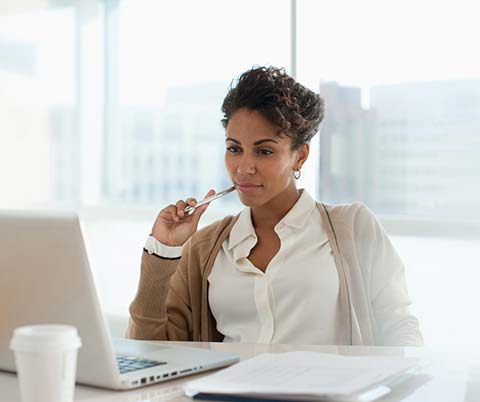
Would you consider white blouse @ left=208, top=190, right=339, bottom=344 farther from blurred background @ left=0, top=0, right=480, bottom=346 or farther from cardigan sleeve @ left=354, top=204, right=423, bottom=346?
blurred background @ left=0, top=0, right=480, bottom=346

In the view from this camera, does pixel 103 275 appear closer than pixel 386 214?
No

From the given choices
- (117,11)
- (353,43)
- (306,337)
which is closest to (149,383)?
(306,337)

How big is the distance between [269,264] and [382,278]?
0.28 m

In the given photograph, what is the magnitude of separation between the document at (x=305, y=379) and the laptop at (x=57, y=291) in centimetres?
11

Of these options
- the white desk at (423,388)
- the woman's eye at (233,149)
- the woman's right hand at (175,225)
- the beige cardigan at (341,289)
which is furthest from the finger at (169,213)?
the white desk at (423,388)

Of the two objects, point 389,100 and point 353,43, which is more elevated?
point 353,43

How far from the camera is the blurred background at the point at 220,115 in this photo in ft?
10.5

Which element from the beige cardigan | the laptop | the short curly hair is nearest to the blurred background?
the beige cardigan

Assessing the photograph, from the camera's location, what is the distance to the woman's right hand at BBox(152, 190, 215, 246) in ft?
6.40

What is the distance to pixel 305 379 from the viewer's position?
105cm

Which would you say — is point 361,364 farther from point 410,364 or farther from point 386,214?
point 386,214

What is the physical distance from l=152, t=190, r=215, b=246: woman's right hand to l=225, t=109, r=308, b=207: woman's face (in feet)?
0.47

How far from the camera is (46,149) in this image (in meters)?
4.48

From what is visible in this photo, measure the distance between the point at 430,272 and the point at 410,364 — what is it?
2.13 metres
